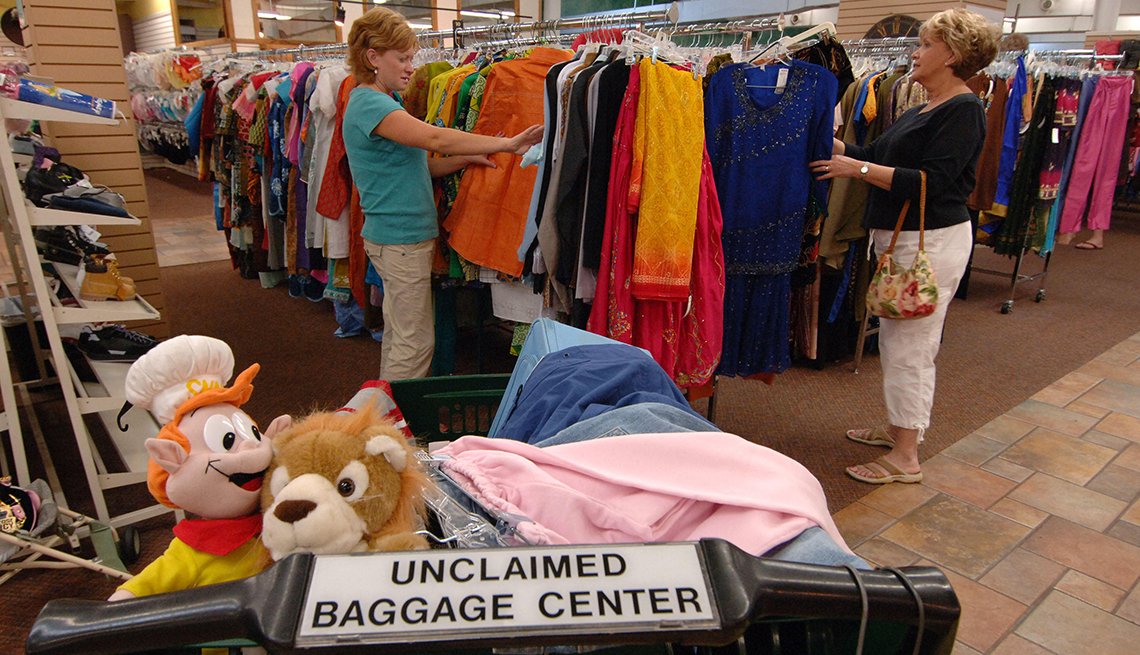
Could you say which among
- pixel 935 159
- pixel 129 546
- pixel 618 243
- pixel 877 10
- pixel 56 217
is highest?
pixel 877 10

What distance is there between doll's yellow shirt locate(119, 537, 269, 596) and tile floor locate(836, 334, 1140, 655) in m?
1.58

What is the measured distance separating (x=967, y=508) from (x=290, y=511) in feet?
8.43

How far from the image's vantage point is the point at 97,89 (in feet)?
10.7

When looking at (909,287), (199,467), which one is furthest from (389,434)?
(909,287)

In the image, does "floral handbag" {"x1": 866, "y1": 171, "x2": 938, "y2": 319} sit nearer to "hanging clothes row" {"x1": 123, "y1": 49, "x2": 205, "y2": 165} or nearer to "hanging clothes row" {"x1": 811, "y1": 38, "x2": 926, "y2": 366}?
"hanging clothes row" {"x1": 811, "y1": 38, "x2": 926, "y2": 366}

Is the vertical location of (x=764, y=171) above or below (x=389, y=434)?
above

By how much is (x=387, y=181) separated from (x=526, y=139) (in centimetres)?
54

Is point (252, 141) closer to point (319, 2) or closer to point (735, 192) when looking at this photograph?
point (735, 192)

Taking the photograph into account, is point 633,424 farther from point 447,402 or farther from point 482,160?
point 482,160

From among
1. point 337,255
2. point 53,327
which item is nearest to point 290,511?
point 53,327

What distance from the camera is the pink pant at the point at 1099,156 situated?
15.0ft

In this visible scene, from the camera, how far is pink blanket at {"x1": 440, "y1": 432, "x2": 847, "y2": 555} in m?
0.80

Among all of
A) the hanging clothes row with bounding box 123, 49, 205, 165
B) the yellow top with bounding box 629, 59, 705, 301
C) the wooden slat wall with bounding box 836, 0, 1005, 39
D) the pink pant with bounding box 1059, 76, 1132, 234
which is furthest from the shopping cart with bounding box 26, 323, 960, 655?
the hanging clothes row with bounding box 123, 49, 205, 165

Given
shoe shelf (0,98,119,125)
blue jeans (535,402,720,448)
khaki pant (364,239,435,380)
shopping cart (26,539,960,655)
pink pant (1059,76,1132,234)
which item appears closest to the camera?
shopping cart (26,539,960,655)
